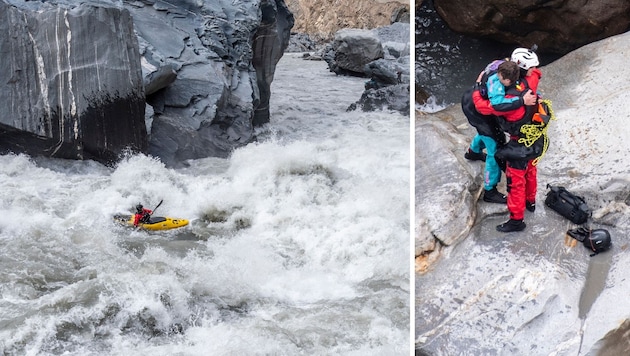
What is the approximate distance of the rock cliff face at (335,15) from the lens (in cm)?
2306

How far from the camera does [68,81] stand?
4.56 metres

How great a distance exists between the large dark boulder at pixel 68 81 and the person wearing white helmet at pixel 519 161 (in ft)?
11.2

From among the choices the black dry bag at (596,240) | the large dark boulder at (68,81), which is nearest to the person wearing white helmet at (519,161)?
the black dry bag at (596,240)

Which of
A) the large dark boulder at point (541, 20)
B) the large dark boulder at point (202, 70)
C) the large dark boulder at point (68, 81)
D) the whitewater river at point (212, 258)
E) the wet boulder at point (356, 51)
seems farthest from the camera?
the wet boulder at point (356, 51)

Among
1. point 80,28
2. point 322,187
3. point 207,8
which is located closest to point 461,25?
point 322,187

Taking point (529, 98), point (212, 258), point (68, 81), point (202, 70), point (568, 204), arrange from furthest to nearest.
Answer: point (202, 70), point (68, 81), point (212, 258), point (568, 204), point (529, 98)

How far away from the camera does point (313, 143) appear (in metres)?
5.97

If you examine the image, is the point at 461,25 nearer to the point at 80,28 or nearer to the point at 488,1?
the point at 488,1

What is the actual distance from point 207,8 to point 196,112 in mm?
1458

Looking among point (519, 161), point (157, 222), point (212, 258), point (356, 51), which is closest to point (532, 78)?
point (519, 161)

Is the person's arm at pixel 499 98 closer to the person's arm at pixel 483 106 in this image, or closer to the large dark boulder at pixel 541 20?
the person's arm at pixel 483 106

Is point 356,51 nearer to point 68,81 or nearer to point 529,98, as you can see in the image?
point 68,81

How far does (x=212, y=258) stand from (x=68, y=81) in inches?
82.3

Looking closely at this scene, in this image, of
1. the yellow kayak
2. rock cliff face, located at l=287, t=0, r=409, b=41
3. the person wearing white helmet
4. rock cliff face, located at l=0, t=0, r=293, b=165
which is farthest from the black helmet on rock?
rock cliff face, located at l=287, t=0, r=409, b=41
